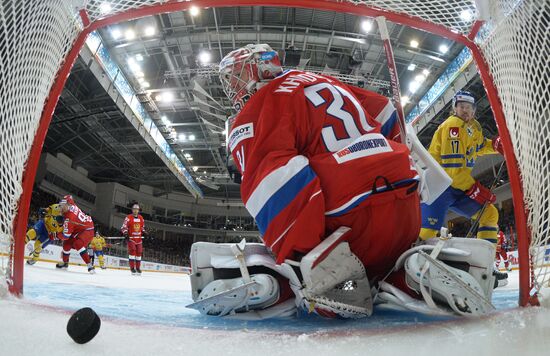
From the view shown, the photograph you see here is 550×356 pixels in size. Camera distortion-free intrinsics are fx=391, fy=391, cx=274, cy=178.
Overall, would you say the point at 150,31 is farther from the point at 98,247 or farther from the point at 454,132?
the point at 454,132

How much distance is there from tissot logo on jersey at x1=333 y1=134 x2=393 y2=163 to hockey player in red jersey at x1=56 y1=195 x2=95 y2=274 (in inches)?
216

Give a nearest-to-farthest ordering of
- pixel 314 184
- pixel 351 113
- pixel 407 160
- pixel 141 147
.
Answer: pixel 314 184, pixel 407 160, pixel 351 113, pixel 141 147

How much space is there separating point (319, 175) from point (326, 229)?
0.17 m

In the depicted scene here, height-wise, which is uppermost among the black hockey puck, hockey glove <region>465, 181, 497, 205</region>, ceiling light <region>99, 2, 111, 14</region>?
ceiling light <region>99, 2, 111, 14</region>

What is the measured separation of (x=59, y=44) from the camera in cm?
165

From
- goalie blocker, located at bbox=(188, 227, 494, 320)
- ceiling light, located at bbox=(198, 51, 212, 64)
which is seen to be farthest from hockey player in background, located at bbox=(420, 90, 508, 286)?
ceiling light, located at bbox=(198, 51, 212, 64)

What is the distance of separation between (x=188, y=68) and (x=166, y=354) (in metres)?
9.36

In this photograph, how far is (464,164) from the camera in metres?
2.75

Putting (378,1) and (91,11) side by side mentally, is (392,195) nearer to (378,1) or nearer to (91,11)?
(378,1)

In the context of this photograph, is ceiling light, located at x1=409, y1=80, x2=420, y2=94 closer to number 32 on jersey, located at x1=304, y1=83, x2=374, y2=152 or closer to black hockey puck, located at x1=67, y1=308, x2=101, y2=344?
number 32 on jersey, located at x1=304, y1=83, x2=374, y2=152

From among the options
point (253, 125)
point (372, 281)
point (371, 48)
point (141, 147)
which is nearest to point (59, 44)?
point (253, 125)

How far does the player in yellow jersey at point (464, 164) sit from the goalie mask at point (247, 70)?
1664 mm

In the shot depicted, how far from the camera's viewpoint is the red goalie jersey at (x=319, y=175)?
3.63 ft

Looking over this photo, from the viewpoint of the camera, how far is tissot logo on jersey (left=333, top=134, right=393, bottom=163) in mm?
1172
